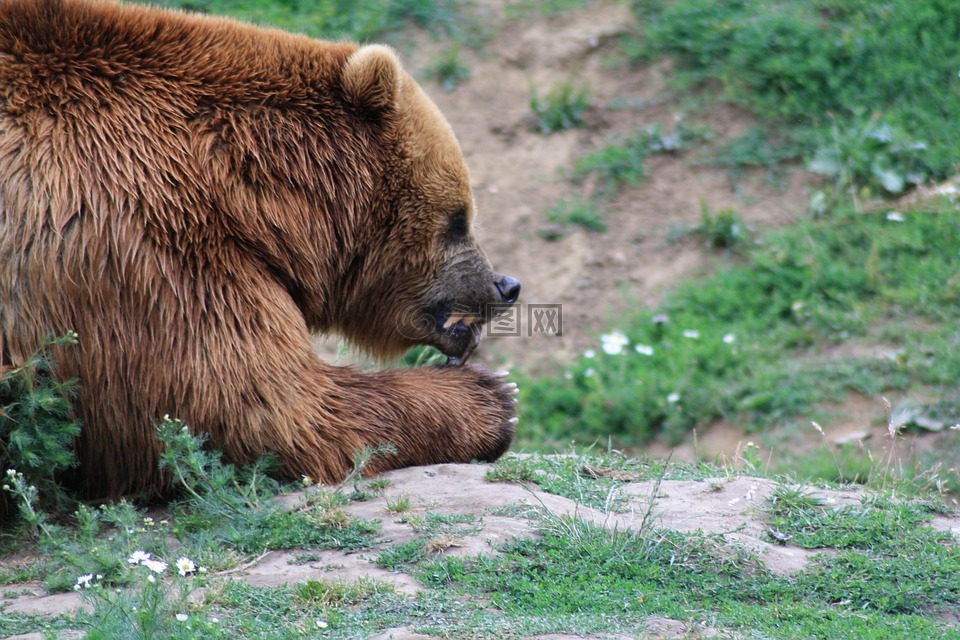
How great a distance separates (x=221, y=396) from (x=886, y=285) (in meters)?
5.94

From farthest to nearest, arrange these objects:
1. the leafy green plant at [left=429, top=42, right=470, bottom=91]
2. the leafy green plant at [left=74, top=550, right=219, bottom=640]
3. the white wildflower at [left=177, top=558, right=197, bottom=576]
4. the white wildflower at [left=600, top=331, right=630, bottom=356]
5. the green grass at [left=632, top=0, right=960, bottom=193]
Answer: the leafy green plant at [left=429, top=42, right=470, bottom=91]
the green grass at [left=632, top=0, right=960, bottom=193]
the white wildflower at [left=600, top=331, right=630, bottom=356]
the white wildflower at [left=177, top=558, right=197, bottom=576]
the leafy green plant at [left=74, top=550, right=219, bottom=640]

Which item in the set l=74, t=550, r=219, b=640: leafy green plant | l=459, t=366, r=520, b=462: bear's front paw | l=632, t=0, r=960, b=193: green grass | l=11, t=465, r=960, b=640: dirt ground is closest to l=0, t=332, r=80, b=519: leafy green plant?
l=11, t=465, r=960, b=640: dirt ground

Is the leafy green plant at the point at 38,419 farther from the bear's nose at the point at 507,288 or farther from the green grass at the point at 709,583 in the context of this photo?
the bear's nose at the point at 507,288

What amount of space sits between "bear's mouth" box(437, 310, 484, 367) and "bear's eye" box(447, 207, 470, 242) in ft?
1.32

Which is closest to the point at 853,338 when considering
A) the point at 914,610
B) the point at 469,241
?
the point at 469,241

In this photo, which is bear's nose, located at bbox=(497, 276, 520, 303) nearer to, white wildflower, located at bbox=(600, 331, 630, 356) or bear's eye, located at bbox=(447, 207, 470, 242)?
bear's eye, located at bbox=(447, 207, 470, 242)

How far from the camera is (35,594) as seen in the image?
3604 millimetres

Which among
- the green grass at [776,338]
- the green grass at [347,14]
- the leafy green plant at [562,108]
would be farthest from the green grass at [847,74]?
the green grass at [347,14]

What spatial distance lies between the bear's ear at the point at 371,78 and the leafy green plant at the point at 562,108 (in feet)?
17.9

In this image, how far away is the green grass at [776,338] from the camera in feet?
25.7

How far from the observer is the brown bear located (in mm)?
4184

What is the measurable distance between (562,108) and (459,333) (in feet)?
17.3

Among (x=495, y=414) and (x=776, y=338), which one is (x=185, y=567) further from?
(x=776, y=338)

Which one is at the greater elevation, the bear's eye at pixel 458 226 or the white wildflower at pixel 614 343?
the bear's eye at pixel 458 226
